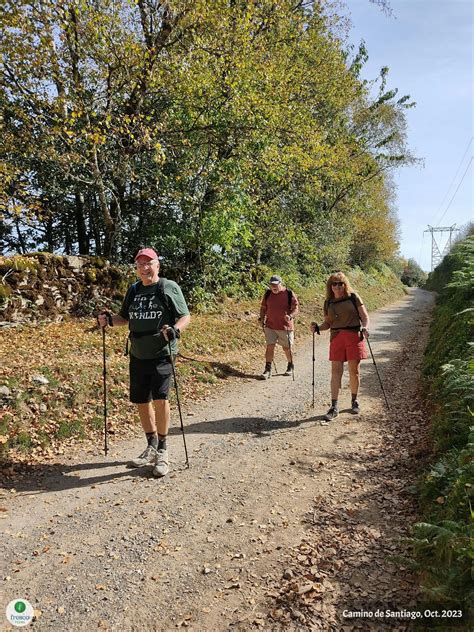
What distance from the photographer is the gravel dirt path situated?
3156 millimetres

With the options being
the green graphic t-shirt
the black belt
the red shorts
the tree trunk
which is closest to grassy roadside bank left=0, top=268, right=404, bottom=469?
the green graphic t-shirt

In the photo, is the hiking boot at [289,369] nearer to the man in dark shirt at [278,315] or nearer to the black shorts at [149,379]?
the man in dark shirt at [278,315]

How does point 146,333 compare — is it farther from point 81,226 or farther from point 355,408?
point 81,226

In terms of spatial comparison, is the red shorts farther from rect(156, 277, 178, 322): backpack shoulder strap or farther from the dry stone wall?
the dry stone wall

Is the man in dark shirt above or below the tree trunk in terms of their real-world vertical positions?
below

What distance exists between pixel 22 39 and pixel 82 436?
8.78m

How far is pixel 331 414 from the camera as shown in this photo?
7094 millimetres

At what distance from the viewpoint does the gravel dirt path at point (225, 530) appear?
3.16 metres

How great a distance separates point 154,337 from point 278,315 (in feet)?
16.9

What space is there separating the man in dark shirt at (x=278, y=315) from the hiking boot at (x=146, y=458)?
15.5 feet

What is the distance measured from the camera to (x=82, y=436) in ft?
20.7

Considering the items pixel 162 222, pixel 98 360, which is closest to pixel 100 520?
pixel 98 360

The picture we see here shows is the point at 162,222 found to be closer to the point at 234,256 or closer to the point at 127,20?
the point at 234,256

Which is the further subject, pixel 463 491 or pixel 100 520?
pixel 100 520
